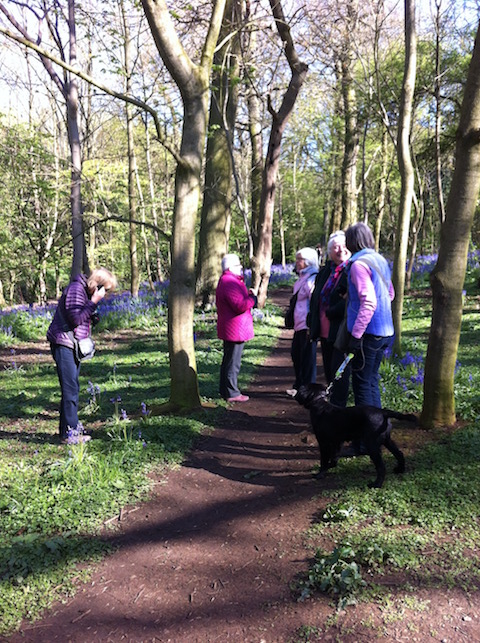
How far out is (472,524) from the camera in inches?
119

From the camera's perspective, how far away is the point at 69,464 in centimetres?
393

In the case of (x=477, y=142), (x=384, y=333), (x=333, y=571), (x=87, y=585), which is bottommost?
(x=87, y=585)

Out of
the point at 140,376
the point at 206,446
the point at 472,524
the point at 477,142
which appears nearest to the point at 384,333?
the point at 472,524

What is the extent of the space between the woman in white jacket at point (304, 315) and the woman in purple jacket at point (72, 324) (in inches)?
89.5

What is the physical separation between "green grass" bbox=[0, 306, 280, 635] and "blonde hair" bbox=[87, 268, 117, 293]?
116cm

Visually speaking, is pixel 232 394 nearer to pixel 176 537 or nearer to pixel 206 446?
pixel 206 446

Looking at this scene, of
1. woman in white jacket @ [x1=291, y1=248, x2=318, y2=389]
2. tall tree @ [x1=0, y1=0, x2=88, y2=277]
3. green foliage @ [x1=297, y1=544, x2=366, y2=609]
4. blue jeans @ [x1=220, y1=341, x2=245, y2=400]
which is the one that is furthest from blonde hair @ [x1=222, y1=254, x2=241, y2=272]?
tall tree @ [x1=0, y1=0, x2=88, y2=277]

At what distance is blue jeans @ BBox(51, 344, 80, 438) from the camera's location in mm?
4508

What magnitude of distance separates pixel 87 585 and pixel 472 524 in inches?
96.8

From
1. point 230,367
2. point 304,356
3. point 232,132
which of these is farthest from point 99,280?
point 232,132

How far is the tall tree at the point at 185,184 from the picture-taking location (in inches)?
194

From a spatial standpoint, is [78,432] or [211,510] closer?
[211,510]

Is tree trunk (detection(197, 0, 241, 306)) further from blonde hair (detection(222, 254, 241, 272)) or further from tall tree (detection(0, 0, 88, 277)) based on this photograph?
blonde hair (detection(222, 254, 241, 272))

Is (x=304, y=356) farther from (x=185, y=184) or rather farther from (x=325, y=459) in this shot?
(x=185, y=184)
